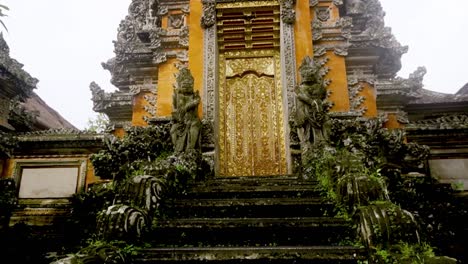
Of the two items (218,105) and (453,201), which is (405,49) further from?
(218,105)

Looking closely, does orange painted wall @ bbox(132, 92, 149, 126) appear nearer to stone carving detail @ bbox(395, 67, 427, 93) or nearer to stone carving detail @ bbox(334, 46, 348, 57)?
stone carving detail @ bbox(334, 46, 348, 57)


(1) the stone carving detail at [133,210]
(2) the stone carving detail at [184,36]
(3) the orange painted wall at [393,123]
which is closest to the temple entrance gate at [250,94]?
(2) the stone carving detail at [184,36]

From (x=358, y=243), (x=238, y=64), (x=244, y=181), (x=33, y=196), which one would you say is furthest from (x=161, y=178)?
(x=33, y=196)

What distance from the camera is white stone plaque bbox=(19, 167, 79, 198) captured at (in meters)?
9.62

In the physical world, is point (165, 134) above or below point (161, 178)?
above

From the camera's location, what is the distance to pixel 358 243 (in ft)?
14.2

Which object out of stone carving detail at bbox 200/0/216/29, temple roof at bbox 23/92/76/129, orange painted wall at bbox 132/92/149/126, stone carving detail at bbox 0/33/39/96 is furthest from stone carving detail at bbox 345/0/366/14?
temple roof at bbox 23/92/76/129

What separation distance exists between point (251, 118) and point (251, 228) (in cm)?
454

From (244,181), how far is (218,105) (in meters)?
2.49

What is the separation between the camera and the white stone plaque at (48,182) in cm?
962

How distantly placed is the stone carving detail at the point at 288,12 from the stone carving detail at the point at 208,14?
1.50 meters

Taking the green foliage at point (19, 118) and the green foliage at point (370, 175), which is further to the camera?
the green foliage at point (19, 118)

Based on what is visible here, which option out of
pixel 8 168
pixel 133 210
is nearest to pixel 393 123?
pixel 133 210

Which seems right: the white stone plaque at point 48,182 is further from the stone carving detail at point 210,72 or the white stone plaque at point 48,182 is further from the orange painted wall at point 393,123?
the orange painted wall at point 393,123
